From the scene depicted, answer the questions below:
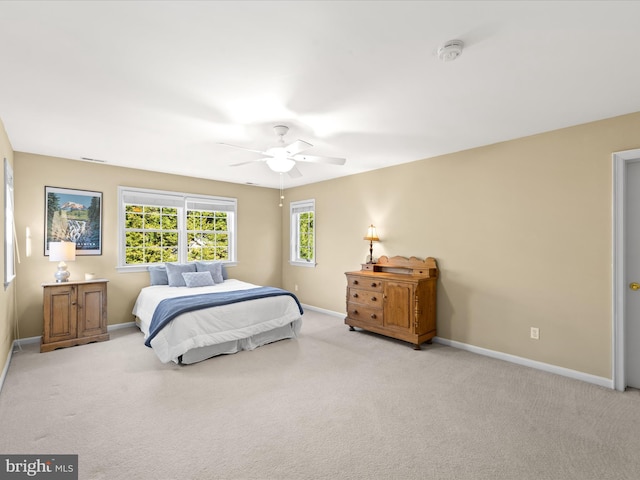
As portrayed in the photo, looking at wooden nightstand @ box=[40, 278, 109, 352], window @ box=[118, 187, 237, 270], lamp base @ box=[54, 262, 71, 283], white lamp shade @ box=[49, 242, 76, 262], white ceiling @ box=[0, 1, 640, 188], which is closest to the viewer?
white ceiling @ box=[0, 1, 640, 188]

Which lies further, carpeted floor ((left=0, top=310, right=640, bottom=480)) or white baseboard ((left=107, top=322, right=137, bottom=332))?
white baseboard ((left=107, top=322, right=137, bottom=332))

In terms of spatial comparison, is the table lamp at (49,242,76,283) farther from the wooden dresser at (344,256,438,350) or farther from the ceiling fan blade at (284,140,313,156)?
the wooden dresser at (344,256,438,350)

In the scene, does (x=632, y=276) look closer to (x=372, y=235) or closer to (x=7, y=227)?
(x=372, y=235)

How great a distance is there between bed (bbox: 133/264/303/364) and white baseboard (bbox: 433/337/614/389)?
2200 mm

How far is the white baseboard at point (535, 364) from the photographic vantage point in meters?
3.05

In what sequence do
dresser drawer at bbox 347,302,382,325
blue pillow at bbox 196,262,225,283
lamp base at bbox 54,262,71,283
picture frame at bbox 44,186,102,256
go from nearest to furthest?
lamp base at bbox 54,262,71,283, picture frame at bbox 44,186,102,256, dresser drawer at bbox 347,302,382,325, blue pillow at bbox 196,262,225,283

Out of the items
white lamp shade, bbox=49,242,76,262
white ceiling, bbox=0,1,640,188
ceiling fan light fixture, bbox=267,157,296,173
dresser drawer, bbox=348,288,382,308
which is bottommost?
dresser drawer, bbox=348,288,382,308

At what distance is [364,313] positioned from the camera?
15.4ft

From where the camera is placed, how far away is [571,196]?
3219 mm

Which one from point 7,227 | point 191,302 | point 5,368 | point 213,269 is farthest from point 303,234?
point 5,368

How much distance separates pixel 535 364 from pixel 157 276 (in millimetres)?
5420

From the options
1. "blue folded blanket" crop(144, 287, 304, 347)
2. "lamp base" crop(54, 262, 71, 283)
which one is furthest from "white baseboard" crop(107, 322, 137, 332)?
"blue folded blanket" crop(144, 287, 304, 347)

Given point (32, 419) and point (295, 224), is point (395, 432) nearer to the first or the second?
point (32, 419)

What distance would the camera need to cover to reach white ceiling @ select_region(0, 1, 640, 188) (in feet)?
5.45
